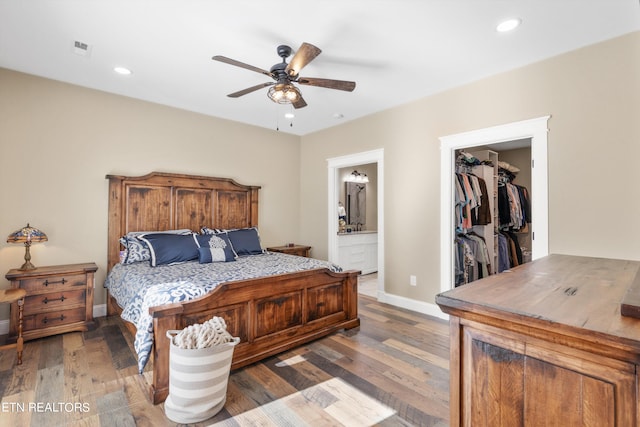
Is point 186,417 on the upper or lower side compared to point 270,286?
lower

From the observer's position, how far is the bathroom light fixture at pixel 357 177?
6577mm

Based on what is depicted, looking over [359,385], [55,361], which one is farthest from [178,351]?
[55,361]

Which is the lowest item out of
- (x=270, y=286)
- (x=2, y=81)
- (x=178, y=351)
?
(x=178, y=351)

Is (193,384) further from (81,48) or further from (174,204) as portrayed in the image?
(81,48)

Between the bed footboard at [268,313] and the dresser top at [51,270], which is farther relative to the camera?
the dresser top at [51,270]

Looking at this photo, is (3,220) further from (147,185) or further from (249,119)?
(249,119)

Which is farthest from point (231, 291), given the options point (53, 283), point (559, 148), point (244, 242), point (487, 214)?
point (487, 214)

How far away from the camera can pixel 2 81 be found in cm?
315

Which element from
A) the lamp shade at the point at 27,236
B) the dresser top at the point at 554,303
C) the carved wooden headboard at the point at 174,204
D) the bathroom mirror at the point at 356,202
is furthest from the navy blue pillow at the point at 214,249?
the bathroom mirror at the point at 356,202

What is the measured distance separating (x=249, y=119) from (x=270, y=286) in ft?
9.80

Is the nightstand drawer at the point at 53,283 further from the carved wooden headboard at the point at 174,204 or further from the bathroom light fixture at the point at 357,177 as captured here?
the bathroom light fixture at the point at 357,177

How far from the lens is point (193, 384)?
1.86 meters

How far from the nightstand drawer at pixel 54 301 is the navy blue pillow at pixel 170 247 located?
76 centimetres

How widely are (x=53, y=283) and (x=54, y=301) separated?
0.18 m
